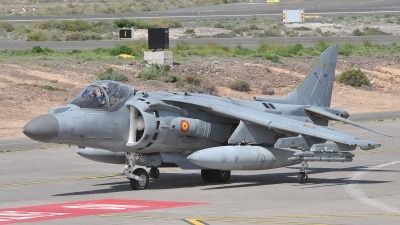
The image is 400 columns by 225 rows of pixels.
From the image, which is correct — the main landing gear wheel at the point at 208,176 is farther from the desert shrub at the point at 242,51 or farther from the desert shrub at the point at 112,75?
the desert shrub at the point at 242,51

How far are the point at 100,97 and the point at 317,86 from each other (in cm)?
739

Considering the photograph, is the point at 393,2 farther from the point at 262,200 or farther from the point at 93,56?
the point at 262,200

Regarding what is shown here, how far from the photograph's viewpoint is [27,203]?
1802 cm

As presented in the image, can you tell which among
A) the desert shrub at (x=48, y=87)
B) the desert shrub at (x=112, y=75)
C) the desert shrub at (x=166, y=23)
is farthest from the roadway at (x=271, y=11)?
the desert shrub at (x=48, y=87)

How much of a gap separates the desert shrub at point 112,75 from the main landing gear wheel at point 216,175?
22812mm

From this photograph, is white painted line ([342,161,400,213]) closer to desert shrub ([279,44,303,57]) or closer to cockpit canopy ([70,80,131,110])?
cockpit canopy ([70,80,131,110])

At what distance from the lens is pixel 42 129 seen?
17812 millimetres

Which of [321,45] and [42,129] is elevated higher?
[42,129]

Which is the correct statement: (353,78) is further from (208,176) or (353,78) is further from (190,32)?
(208,176)

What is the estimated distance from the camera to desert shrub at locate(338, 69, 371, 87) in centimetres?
5150

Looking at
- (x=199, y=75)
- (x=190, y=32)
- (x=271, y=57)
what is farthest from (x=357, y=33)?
(x=199, y=75)

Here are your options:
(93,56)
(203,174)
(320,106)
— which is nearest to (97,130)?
(203,174)

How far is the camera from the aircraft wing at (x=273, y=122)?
20203mm

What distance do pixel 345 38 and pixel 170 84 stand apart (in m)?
29.7
